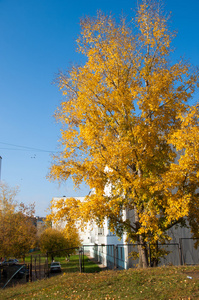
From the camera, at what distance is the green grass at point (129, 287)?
8.41 m

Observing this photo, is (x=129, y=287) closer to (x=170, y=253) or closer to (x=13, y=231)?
(x=170, y=253)

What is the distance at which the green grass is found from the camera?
8.41 meters

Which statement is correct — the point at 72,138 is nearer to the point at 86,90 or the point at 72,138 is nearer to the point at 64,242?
the point at 86,90

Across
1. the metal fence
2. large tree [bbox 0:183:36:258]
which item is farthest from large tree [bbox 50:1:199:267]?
large tree [bbox 0:183:36:258]

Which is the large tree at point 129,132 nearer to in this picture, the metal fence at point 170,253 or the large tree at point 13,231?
the metal fence at point 170,253

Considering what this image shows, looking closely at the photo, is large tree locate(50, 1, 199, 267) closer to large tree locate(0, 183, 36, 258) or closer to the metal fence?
the metal fence

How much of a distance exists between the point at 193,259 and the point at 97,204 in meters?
10.1

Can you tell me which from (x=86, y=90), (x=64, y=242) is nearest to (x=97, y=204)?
(x=86, y=90)

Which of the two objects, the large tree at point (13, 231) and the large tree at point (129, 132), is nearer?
the large tree at point (129, 132)

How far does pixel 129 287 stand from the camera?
941 centimetres

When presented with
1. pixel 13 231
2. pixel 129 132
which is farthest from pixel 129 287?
pixel 13 231

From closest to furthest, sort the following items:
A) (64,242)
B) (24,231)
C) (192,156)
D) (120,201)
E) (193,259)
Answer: (192,156) → (120,201) → (193,259) → (24,231) → (64,242)

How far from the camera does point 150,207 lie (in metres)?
11.5

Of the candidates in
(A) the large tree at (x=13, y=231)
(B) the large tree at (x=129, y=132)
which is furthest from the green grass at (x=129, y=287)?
(A) the large tree at (x=13, y=231)
